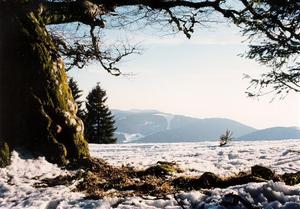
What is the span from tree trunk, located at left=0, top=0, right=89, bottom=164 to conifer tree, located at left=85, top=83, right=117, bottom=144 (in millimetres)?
34163

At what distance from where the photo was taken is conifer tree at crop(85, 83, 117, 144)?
148 ft

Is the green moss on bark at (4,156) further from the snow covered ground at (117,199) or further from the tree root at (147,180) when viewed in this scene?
the tree root at (147,180)

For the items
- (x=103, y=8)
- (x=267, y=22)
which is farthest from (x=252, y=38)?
(x=103, y=8)

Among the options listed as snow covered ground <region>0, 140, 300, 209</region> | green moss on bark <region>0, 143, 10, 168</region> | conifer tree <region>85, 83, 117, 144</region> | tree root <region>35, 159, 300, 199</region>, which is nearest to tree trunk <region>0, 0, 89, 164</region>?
green moss on bark <region>0, 143, 10, 168</region>

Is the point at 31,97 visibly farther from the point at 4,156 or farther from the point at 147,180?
the point at 147,180

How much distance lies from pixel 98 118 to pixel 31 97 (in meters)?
36.2

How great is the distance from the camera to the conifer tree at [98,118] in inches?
1778

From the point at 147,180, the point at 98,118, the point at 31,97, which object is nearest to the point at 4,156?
the point at 31,97

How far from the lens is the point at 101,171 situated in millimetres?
9430

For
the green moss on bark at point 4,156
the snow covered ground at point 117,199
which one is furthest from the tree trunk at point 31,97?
the snow covered ground at point 117,199

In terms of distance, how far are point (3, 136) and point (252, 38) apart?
26.6 feet

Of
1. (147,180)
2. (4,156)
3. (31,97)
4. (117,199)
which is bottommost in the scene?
(117,199)

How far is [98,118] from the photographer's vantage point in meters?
46.2

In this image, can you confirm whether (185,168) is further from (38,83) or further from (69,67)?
(69,67)
